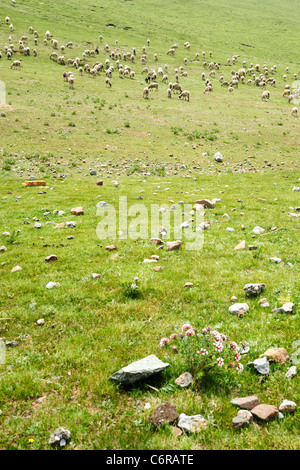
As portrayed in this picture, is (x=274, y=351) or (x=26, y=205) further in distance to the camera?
(x=26, y=205)

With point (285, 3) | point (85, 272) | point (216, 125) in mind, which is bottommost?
point (85, 272)

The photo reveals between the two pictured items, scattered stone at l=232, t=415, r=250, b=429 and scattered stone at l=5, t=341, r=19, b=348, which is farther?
scattered stone at l=5, t=341, r=19, b=348

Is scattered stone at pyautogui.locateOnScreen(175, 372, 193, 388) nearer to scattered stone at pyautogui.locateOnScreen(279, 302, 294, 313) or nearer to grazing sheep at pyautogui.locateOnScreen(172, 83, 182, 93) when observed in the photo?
scattered stone at pyautogui.locateOnScreen(279, 302, 294, 313)

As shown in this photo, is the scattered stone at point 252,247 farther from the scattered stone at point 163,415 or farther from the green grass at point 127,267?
the scattered stone at point 163,415

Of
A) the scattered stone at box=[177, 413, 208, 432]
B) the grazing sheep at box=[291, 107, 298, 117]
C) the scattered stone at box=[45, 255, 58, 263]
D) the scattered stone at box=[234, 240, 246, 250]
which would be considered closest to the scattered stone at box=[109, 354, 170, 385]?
the scattered stone at box=[177, 413, 208, 432]

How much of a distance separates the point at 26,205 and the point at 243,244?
38.3 feet

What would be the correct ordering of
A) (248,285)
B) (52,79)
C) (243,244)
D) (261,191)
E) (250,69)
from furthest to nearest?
(250,69)
(52,79)
(261,191)
(243,244)
(248,285)

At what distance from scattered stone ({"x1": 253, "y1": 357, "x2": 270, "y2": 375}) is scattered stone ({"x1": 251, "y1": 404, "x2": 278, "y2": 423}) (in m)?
0.73

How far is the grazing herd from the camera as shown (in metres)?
52.8

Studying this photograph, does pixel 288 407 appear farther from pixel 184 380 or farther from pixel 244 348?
pixel 184 380

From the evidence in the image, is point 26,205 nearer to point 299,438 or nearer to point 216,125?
point 299,438

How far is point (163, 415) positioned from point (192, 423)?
1.31 ft
